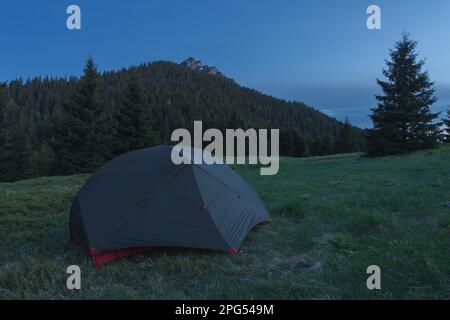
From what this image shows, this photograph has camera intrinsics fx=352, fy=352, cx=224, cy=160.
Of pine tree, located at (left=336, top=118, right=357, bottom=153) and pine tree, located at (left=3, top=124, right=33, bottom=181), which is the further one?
pine tree, located at (left=336, top=118, right=357, bottom=153)

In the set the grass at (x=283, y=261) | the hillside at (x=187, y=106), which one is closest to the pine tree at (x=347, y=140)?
the hillside at (x=187, y=106)

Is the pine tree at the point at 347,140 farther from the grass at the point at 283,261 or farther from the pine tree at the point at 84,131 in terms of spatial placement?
the grass at the point at 283,261

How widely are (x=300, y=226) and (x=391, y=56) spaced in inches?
1228

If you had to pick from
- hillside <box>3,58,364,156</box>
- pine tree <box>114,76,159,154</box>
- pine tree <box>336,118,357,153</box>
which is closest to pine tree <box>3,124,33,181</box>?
pine tree <box>114,76,159,154</box>

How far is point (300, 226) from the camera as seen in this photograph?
23.2 feet

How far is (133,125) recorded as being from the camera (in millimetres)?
35344

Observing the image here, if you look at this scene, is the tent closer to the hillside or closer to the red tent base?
the red tent base

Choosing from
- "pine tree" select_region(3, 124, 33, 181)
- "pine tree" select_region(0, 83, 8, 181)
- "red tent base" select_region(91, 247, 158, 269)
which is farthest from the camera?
"pine tree" select_region(3, 124, 33, 181)

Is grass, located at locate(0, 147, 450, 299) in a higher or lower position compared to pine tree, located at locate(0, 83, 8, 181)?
lower

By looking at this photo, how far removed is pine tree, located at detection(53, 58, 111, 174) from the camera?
3300cm

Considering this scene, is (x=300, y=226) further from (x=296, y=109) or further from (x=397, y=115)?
(x=296, y=109)

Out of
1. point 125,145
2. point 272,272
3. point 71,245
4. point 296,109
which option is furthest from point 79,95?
point 296,109

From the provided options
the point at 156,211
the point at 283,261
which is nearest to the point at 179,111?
the point at 156,211

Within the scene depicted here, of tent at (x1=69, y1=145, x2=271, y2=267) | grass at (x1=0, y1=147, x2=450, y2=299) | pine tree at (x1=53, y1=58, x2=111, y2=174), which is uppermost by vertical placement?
pine tree at (x1=53, y1=58, x2=111, y2=174)
